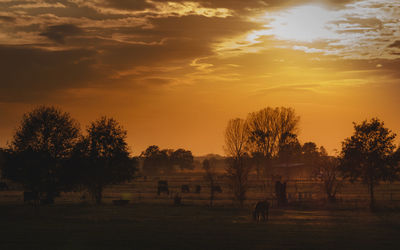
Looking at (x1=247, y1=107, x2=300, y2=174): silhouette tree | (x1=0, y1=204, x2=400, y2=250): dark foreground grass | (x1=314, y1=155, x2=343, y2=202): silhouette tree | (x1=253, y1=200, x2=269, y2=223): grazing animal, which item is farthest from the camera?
(x1=247, y1=107, x2=300, y2=174): silhouette tree

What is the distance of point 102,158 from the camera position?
56.9m

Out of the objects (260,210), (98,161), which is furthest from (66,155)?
Answer: (260,210)

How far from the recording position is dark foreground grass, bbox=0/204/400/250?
2244 cm

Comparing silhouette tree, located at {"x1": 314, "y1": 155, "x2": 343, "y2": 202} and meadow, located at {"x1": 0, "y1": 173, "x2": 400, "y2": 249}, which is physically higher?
silhouette tree, located at {"x1": 314, "y1": 155, "x2": 343, "y2": 202}

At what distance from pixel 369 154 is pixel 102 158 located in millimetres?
30297

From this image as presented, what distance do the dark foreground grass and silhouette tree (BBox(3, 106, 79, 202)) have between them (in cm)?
1028

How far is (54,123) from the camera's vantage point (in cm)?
5847

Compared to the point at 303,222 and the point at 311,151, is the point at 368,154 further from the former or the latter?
the point at 311,151

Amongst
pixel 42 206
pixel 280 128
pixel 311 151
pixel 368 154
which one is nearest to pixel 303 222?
pixel 368 154

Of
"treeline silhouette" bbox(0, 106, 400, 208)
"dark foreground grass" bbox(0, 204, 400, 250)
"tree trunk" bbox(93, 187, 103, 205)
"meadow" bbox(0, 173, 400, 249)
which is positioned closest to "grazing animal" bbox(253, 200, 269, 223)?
"meadow" bbox(0, 173, 400, 249)

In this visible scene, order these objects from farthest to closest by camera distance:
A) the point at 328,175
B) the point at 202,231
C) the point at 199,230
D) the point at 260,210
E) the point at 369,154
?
the point at 328,175 < the point at 369,154 < the point at 260,210 < the point at 199,230 < the point at 202,231

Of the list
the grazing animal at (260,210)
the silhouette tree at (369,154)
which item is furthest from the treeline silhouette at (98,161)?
the grazing animal at (260,210)

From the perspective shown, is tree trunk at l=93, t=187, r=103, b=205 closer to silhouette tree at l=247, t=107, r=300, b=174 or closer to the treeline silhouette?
the treeline silhouette

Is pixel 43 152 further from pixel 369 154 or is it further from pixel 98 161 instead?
pixel 369 154
